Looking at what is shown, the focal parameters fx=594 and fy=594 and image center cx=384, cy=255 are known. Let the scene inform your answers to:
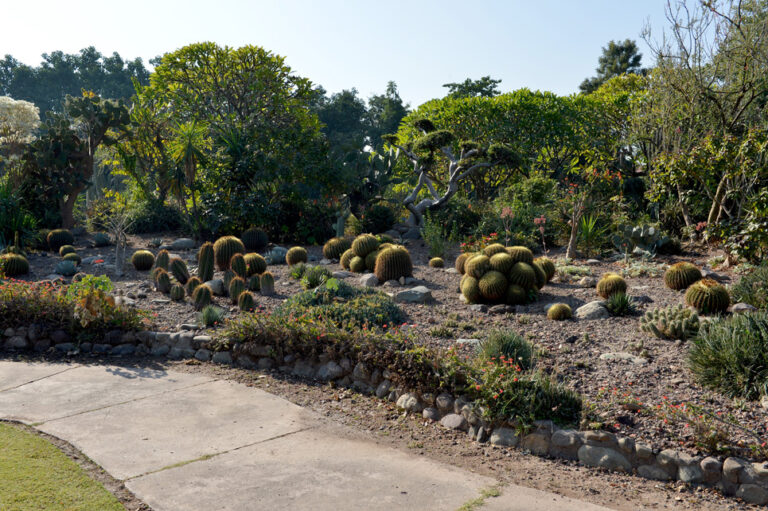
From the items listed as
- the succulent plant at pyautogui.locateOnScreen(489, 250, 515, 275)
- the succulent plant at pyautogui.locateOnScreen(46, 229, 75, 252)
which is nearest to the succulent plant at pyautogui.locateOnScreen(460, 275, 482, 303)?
the succulent plant at pyautogui.locateOnScreen(489, 250, 515, 275)

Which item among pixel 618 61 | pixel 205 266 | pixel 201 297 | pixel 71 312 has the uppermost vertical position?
pixel 618 61

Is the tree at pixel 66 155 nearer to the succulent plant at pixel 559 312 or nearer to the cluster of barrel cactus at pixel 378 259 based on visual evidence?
the cluster of barrel cactus at pixel 378 259

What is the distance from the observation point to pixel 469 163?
46.1 feet

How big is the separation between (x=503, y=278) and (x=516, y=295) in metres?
0.26

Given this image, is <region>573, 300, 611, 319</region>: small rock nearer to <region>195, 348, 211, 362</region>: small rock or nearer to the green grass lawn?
<region>195, 348, 211, 362</region>: small rock

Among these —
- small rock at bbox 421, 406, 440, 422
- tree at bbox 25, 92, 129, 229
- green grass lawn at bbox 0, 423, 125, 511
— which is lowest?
green grass lawn at bbox 0, 423, 125, 511

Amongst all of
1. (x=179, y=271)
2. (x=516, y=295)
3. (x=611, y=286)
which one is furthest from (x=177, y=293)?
(x=611, y=286)

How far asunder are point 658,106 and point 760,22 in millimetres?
2434

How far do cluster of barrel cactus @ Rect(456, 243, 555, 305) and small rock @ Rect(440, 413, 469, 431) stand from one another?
2.83 meters

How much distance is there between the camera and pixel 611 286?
716 cm

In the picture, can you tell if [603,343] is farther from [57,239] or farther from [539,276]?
[57,239]

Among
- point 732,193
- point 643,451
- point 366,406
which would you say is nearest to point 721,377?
point 643,451

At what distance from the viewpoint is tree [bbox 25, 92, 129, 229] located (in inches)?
519

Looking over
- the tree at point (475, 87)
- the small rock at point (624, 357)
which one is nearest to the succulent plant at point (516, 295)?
the small rock at point (624, 357)
